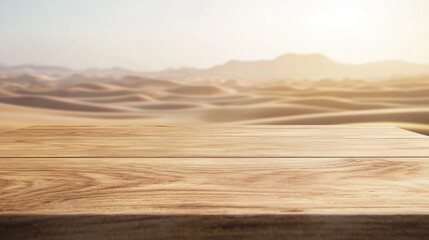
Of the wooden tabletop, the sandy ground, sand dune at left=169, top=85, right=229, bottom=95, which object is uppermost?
sand dune at left=169, top=85, right=229, bottom=95

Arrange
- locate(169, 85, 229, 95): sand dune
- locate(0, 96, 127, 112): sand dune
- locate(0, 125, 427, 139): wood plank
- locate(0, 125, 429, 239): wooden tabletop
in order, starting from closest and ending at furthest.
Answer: locate(0, 125, 429, 239): wooden tabletop, locate(0, 125, 427, 139): wood plank, locate(0, 96, 127, 112): sand dune, locate(169, 85, 229, 95): sand dune

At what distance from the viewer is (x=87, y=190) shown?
0.42 meters

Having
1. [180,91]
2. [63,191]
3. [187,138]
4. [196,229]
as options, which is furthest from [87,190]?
[180,91]

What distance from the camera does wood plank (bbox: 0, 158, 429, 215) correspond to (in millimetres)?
363

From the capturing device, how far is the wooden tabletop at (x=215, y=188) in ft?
1.13

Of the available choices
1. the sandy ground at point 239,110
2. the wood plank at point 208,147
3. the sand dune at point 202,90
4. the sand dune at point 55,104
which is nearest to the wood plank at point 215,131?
the wood plank at point 208,147

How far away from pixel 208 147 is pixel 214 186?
0.74ft

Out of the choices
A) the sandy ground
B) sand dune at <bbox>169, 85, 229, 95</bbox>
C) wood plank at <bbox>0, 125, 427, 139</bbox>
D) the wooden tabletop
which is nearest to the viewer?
the wooden tabletop

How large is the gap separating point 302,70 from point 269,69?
1.58 m

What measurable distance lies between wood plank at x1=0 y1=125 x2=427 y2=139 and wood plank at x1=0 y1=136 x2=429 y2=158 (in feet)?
0.14

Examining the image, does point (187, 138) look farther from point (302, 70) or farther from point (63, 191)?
point (302, 70)

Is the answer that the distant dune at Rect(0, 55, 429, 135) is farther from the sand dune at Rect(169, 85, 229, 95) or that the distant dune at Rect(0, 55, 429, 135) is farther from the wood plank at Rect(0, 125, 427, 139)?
the wood plank at Rect(0, 125, 427, 139)

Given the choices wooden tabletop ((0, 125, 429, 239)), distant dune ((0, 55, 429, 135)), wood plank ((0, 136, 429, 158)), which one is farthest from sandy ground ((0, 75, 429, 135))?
wooden tabletop ((0, 125, 429, 239))

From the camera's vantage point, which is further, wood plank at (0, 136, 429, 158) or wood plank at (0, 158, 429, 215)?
wood plank at (0, 136, 429, 158)
